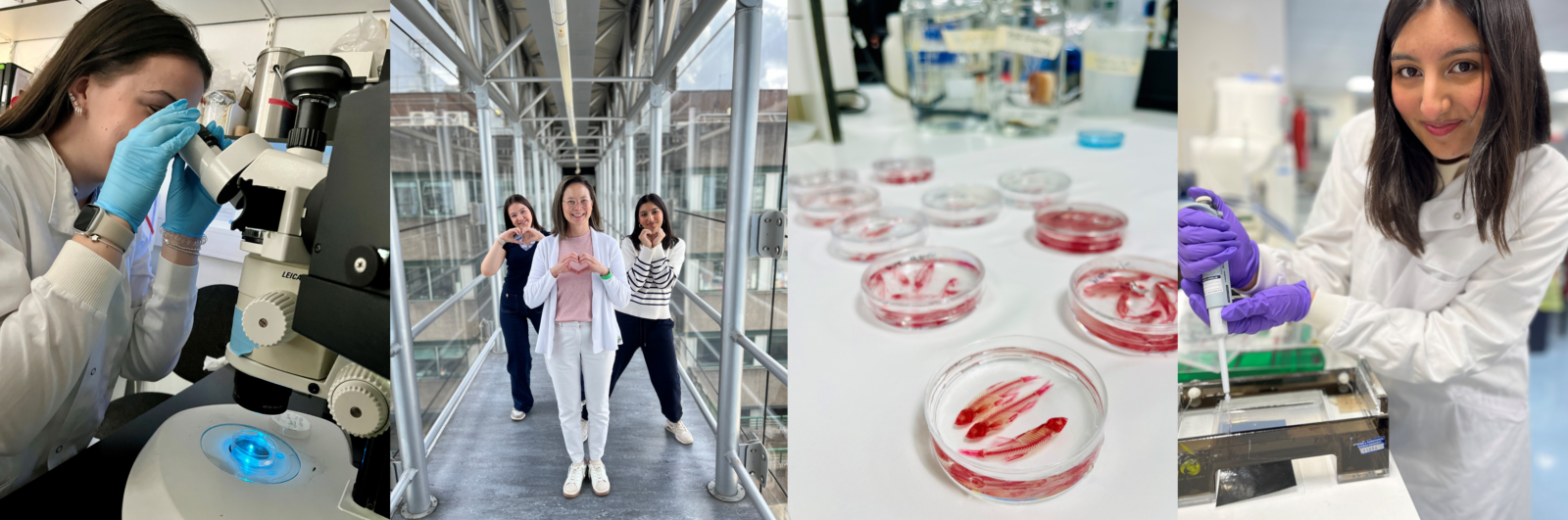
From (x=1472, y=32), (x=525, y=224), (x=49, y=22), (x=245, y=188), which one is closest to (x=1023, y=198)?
(x=1472, y=32)

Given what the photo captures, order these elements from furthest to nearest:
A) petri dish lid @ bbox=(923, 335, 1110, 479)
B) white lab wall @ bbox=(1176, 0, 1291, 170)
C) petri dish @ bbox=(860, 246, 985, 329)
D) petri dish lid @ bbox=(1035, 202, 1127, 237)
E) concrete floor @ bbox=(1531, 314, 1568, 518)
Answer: white lab wall @ bbox=(1176, 0, 1291, 170)
concrete floor @ bbox=(1531, 314, 1568, 518)
petri dish lid @ bbox=(1035, 202, 1127, 237)
petri dish @ bbox=(860, 246, 985, 329)
petri dish lid @ bbox=(923, 335, 1110, 479)

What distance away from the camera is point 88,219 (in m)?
0.71

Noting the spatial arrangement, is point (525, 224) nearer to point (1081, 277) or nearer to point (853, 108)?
point (853, 108)

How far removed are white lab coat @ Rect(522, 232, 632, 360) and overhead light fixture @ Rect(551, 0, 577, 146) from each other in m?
0.18

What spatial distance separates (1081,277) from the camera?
0.77 m

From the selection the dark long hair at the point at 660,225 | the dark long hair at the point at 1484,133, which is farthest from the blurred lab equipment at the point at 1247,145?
the dark long hair at the point at 660,225

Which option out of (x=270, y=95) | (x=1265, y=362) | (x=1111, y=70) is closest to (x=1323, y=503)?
(x=1265, y=362)

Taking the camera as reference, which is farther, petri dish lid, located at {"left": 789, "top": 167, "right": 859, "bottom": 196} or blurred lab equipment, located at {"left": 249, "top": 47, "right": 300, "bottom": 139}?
petri dish lid, located at {"left": 789, "top": 167, "right": 859, "bottom": 196}

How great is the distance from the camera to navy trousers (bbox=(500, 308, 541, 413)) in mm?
1031

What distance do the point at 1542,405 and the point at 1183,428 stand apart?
2.06 meters

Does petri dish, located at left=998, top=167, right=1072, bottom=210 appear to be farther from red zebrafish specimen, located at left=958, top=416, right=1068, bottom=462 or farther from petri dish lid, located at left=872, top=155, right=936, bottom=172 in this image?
red zebrafish specimen, located at left=958, top=416, right=1068, bottom=462

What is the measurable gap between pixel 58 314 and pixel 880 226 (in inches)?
38.8

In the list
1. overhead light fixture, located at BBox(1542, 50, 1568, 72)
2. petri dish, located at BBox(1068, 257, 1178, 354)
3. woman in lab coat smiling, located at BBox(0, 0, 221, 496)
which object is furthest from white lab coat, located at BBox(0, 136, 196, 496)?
overhead light fixture, located at BBox(1542, 50, 1568, 72)

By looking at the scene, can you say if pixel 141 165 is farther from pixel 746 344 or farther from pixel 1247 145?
pixel 1247 145
